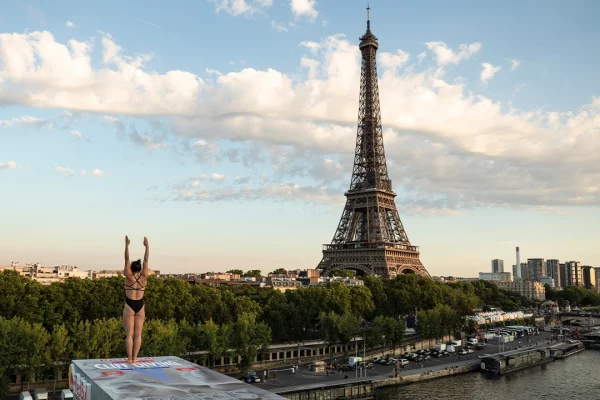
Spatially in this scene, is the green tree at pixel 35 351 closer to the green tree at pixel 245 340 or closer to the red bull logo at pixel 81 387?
the green tree at pixel 245 340

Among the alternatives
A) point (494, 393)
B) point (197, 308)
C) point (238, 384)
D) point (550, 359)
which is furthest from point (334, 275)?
point (238, 384)

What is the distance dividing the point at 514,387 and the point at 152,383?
6107cm

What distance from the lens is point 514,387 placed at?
69812 millimetres

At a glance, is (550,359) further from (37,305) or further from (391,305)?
(37,305)

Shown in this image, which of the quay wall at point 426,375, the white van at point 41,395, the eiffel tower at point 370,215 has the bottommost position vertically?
the quay wall at point 426,375

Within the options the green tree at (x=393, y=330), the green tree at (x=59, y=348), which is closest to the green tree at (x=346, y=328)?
the green tree at (x=393, y=330)

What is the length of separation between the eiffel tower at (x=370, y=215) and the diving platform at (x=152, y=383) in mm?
102318

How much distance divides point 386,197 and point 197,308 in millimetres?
70150

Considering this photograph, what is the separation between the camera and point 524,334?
122 meters

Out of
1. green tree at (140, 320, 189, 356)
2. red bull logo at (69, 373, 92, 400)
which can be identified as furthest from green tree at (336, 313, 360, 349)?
red bull logo at (69, 373, 92, 400)

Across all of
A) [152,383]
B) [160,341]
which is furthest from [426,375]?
[152,383]

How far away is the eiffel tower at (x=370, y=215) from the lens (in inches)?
5002

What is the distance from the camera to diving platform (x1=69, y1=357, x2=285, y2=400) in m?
19.1

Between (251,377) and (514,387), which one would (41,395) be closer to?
(251,377)
